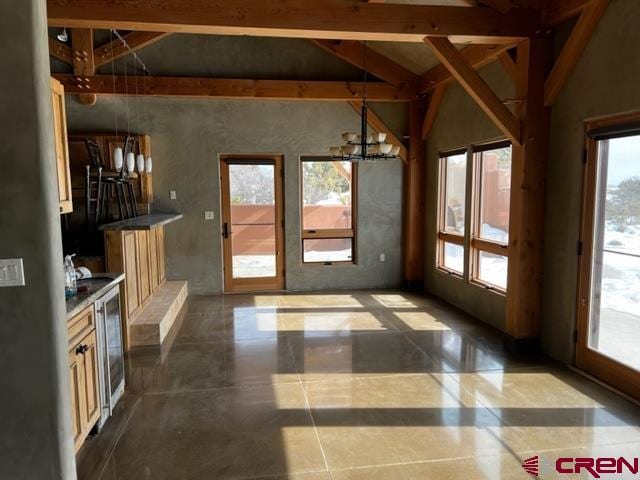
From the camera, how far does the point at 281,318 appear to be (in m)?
5.65

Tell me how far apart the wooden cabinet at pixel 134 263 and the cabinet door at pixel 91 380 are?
5.21ft

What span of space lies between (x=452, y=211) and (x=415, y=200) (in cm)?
93

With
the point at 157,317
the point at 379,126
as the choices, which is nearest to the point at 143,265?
the point at 157,317

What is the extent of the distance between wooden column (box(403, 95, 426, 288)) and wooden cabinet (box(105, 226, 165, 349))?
12.6ft

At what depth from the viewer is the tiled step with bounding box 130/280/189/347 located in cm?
462

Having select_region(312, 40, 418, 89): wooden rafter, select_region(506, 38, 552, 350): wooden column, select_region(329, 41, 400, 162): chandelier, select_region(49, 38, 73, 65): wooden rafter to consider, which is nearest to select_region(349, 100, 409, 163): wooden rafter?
select_region(312, 40, 418, 89): wooden rafter

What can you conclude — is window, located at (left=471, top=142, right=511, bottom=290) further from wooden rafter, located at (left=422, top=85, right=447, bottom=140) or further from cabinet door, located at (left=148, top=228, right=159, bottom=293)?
cabinet door, located at (left=148, top=228, right=159, bottom=293)

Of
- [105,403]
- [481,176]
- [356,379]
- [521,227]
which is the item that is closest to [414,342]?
[356,379]

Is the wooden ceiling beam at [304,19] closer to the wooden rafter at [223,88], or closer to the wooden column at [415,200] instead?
the wooden rafter at [223,88]

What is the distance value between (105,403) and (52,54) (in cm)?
497

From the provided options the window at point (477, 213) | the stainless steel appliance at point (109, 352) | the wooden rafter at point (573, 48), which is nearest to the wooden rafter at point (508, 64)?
the wooden rafter at point (573, 48)

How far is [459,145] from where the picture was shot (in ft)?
19.3

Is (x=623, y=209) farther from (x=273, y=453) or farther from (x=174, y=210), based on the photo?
(x=174, y=210)

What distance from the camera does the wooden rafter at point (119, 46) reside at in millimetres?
6219
